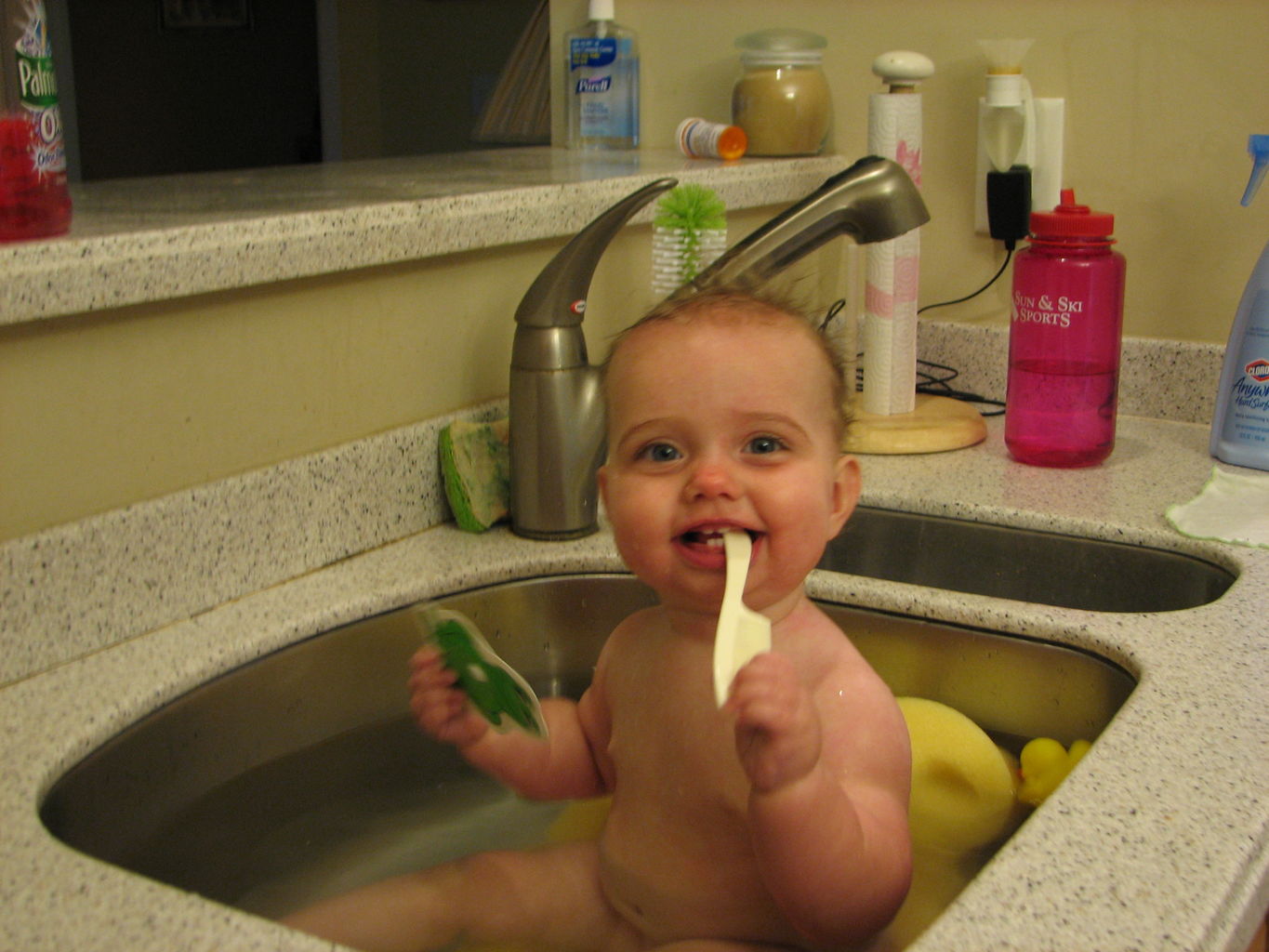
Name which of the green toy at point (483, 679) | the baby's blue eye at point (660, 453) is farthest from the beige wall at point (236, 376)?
the baby's blue eye at point (660, 453)

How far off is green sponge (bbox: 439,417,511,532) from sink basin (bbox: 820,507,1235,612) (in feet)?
1.01

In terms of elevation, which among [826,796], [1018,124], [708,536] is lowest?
[826,796]

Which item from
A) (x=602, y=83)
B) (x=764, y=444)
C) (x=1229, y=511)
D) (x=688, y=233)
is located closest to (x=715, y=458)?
(x=764, y=444)

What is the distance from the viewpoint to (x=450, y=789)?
0.97 meters

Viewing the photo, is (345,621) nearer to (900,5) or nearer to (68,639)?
(68,639)

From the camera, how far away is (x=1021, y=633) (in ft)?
3.11

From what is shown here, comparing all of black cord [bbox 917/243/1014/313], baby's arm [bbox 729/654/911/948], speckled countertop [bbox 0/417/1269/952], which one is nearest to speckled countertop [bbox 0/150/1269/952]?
speckled countertop [bbox 0/417/1269/952]

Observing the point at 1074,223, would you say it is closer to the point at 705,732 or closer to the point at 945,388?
the point at 945,388

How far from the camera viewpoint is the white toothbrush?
0.67 m

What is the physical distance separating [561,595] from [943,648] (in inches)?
12.0

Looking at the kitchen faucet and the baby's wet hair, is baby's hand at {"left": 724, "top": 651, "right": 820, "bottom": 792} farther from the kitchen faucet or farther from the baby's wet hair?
the kitchen faucet

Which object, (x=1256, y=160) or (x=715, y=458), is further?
(x=1256, y=160)

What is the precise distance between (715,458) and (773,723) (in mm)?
172

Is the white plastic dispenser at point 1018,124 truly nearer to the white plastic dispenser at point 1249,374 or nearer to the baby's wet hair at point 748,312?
the white plastic dispenser at point 1249,374
